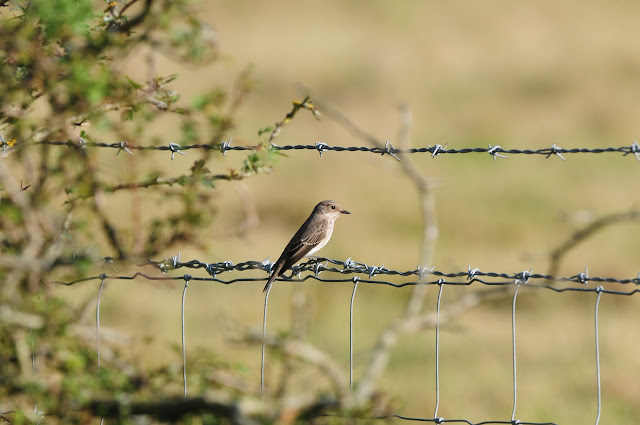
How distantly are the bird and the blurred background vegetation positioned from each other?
415 mm

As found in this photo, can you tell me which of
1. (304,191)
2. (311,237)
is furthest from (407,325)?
(304,191)

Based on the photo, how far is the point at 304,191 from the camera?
1705 cm

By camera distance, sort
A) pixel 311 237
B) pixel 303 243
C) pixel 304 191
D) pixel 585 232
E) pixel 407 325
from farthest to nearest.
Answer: pixel 304 191
pixel 407 325
pixel 311 237
pixel 303 243
pixel 585 232

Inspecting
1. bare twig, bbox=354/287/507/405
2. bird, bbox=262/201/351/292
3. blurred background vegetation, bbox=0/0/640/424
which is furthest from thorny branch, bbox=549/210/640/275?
bird, bbox=262/201/351/292

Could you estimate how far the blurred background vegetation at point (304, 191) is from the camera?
190 inches

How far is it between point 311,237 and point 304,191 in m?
9.69

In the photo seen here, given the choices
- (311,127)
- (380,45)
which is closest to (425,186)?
(311,127)

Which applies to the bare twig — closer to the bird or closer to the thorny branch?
the thorny branch

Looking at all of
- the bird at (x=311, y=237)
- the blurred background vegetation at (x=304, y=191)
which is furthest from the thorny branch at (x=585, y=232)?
the bird at (x=311, y=237)

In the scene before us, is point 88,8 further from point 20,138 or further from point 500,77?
point 500,77

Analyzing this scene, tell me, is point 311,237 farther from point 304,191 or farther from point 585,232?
point 304,191

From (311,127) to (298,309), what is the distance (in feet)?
43.3

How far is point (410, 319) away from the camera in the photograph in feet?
26.1

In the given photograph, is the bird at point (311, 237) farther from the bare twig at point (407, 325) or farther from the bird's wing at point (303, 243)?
the bare twig at point (407, 325)
